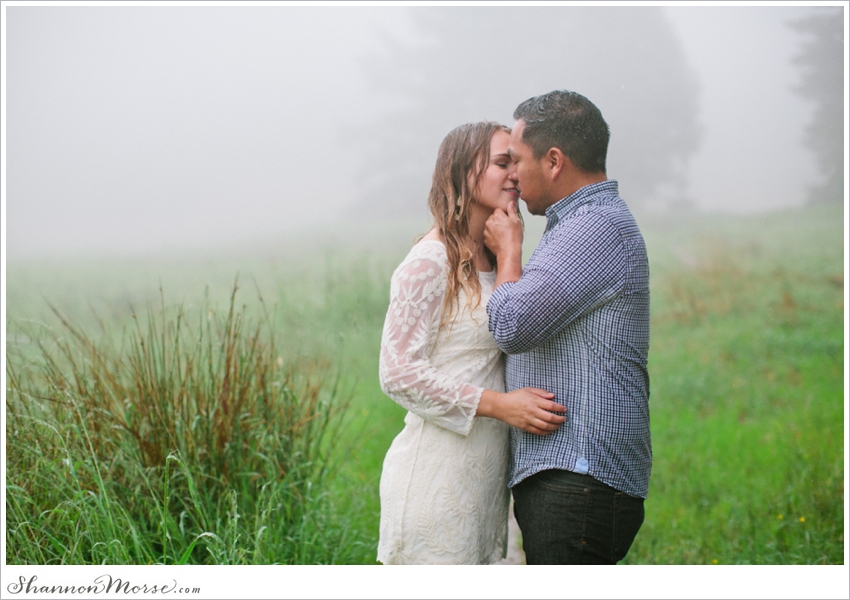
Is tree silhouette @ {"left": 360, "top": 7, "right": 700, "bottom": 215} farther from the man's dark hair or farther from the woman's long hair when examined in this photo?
the man's dark hair

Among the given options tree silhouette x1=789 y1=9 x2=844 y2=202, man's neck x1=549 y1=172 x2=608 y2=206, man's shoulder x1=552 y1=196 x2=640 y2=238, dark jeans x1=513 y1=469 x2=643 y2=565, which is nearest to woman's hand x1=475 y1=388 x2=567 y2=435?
dark jeans x1=513 y1=469 x2=643 y2=565

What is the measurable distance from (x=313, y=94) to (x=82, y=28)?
46.3 inches

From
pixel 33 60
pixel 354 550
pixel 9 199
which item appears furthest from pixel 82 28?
pixel 354 550

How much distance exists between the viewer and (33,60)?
2.86 m

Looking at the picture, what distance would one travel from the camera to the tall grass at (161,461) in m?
2.16

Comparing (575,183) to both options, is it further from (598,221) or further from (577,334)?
Answer: (577,334)

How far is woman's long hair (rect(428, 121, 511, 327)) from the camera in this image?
1749 millimetres

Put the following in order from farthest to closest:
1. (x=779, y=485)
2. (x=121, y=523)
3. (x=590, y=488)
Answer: (x=779, y=485) → (x=121, y=523) → (x=590, y=488)

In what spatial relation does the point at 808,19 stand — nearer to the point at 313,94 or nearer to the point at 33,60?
the point at 313,94

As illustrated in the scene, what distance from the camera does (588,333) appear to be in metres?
1.56

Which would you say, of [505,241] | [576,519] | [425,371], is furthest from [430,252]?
[576,519]

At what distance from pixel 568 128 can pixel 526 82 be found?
2.01m

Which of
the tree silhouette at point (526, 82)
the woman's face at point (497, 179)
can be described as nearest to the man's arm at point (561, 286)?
the woman's face at point (497, 179)

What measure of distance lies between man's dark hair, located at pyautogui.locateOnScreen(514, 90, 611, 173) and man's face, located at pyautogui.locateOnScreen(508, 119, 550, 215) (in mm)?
17
